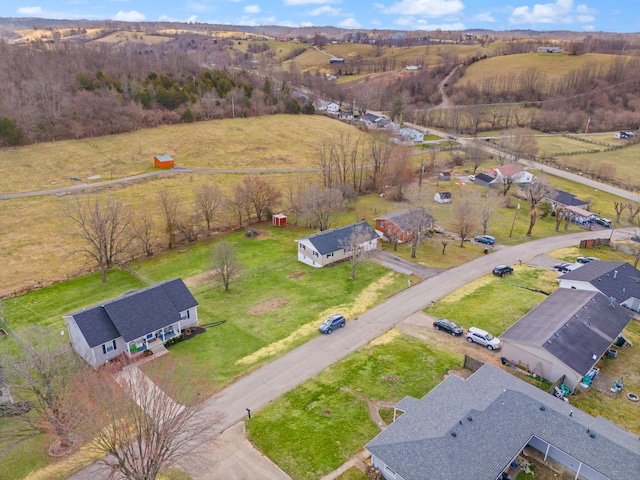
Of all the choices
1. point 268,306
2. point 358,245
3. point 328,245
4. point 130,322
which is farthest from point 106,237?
point 358,245

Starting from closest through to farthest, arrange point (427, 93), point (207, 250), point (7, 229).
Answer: point (207, 250)
point (7, 229)
point (427, 93)

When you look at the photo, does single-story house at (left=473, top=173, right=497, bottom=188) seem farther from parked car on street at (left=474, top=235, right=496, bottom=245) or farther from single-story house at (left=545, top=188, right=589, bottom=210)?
parked car on street at (left=474, top=235, right=496, bottom=245)

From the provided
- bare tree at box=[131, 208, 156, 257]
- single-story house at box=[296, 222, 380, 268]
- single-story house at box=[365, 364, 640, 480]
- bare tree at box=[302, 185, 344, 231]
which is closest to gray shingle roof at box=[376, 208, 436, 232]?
single-story house at box=[296, 222, 380, 268]

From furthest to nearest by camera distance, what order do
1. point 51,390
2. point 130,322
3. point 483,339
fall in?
point 483,339 < point 130,322 < point 51,390

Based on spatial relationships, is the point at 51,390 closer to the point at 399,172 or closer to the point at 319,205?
the point at 319,205

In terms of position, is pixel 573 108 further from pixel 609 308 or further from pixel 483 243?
pixel 609 308

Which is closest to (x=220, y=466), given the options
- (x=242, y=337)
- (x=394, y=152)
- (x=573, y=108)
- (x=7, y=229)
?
(x=242, y=337)
